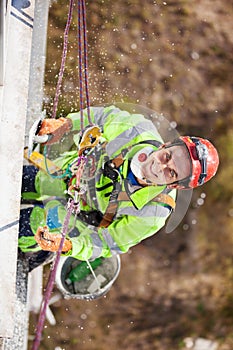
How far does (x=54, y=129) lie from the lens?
7.56 ft

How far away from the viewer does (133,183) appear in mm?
2115

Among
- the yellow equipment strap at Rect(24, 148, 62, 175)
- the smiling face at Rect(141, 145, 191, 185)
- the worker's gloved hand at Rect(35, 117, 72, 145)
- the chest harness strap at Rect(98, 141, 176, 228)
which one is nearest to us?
the smiling face at Rect(141, 145, 191, 185)

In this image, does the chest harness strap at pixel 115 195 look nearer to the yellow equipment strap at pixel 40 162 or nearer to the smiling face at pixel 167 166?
the smiling face at pixel 167 166

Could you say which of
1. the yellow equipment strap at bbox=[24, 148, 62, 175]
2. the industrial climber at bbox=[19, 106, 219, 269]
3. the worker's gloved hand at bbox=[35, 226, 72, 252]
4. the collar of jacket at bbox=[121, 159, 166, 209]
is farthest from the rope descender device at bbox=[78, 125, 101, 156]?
the worker's gloved hand at bbox=[35, 226, 72, 252]

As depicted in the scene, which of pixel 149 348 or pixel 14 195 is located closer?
pixel 14 195

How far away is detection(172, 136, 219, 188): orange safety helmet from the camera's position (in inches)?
80.7

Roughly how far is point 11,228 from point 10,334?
459 mm

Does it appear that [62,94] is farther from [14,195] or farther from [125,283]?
[125,283]

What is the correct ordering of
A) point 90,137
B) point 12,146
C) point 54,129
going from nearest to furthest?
point 90,137
point 54,129
point 12,146

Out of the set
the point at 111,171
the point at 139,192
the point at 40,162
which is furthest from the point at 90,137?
the point at 40,162

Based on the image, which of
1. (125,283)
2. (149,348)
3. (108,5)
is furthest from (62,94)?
(149,348)

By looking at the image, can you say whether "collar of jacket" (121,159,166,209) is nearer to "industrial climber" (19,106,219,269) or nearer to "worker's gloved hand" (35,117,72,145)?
"industrial climber" (19,106,219,269)

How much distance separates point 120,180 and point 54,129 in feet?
1.27

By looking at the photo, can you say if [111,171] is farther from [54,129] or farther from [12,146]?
[12,146]
